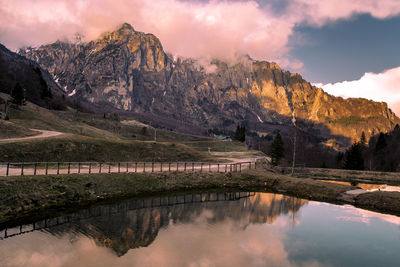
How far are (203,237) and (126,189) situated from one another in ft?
54.5

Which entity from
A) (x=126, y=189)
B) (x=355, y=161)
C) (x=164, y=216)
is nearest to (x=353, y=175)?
(x=355, y=161)

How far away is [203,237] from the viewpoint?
79.5 feet

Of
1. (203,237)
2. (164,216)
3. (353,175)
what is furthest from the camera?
(353,175)

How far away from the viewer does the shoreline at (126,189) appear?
27.5m

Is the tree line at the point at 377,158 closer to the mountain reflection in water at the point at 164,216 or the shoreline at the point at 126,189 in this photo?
the shoreline at the point at 126,189

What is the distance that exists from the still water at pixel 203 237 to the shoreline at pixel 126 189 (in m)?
2.68

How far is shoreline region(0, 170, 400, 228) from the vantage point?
2755cm

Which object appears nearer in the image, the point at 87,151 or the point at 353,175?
the point at 87,151

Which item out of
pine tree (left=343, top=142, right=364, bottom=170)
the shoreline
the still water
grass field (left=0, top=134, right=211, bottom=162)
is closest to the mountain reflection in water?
the still water

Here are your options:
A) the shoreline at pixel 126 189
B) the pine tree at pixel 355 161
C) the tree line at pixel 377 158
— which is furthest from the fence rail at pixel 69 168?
the tree line at pixel 377 158

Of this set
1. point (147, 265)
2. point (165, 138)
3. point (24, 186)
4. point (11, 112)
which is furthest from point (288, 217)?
point (165, 138)

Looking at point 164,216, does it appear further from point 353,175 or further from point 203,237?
point 353,175

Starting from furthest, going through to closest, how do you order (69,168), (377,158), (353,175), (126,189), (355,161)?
1. (377,158)
2. (355,161)
3. (353,175)
4. (69,168)
5. (126,189)

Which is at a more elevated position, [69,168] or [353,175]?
[69,168]
